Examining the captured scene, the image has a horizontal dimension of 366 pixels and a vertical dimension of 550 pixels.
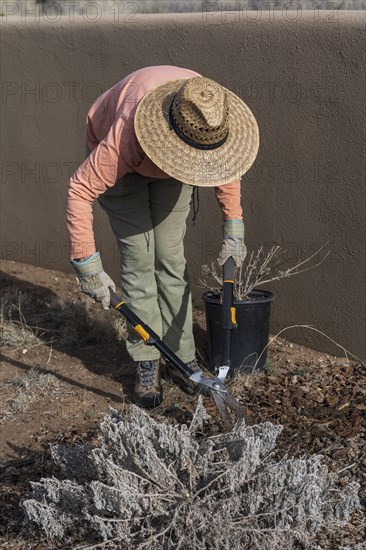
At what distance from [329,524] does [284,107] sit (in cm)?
261

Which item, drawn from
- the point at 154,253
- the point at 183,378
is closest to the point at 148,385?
the point at 183,378

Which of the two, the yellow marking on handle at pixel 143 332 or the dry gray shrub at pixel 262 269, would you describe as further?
the dry gray shrub at pixel 262 269

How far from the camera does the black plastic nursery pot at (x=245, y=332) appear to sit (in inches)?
191

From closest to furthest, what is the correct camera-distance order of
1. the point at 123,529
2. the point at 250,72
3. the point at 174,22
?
1. the point at 123,529
2. the point at 250,72
3. the point at 174,22

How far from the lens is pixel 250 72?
5.23 meters

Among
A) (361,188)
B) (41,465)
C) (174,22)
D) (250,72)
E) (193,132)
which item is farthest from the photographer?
(174,22)

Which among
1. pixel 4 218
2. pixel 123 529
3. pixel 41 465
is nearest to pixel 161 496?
pixel 123 529

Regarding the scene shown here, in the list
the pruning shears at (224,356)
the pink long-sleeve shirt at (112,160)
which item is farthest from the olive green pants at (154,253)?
the pruning shears at (224,356)

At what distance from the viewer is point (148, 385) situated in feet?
15.7

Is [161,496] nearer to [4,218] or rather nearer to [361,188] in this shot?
[361,188]

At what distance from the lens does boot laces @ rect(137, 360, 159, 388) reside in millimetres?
4793

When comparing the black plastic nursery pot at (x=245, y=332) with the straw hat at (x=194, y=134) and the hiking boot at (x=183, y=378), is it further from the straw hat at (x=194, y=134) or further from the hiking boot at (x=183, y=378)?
the straw hat at (x=194, y=134)

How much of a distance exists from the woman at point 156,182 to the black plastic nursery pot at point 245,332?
5.2 inches

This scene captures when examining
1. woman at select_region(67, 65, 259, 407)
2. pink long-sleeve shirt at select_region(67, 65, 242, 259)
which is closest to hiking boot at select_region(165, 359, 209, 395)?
woman at select_region(67, 65, 259, 407)
